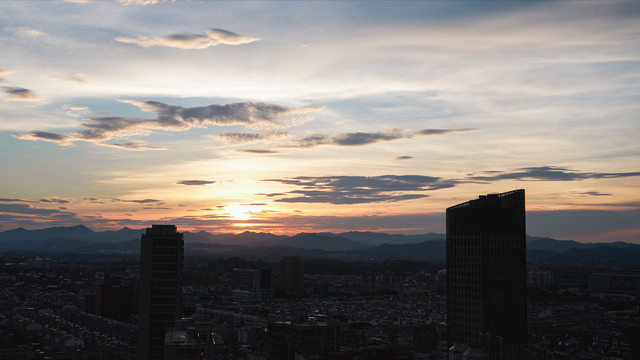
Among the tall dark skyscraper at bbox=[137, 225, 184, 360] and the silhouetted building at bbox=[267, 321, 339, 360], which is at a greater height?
the tall dark skyscraper at bbox=[137, 225, 184, 360]

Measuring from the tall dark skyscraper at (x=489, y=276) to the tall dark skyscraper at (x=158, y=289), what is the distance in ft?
139

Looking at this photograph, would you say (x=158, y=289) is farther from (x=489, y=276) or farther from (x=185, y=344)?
(x=489, y=276)

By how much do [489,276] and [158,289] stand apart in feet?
159

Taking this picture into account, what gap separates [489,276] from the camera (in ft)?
305

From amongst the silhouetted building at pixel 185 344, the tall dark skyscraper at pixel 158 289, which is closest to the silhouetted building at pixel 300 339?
the tall dark skyscraper at pixel 158 289

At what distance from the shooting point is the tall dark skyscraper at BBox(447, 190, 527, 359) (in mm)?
92250

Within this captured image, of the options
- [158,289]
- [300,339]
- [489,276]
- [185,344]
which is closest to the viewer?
[185,344]

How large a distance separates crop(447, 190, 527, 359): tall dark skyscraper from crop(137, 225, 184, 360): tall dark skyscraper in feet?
139

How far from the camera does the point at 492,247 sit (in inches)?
3691

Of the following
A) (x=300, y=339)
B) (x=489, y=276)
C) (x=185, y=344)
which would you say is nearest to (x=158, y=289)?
(x=300, y=339)

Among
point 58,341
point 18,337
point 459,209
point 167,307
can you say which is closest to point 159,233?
point 167,307

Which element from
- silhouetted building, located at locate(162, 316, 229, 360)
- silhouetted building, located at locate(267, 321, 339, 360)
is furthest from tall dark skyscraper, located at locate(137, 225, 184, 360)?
silhouetted building, located at locate(267, 321, 339, 360)

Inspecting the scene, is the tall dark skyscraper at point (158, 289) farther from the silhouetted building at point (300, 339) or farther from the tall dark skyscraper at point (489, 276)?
the tall dark skyscraper at point (489, 276)

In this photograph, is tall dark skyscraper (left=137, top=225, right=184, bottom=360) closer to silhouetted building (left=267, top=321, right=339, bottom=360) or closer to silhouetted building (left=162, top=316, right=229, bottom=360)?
silhouetted building (left=162, top=316, right=229, bottom=360)
